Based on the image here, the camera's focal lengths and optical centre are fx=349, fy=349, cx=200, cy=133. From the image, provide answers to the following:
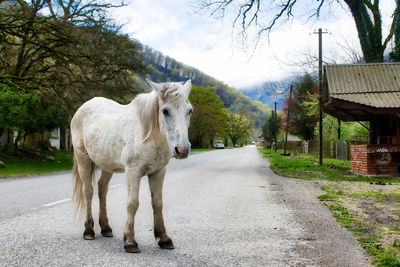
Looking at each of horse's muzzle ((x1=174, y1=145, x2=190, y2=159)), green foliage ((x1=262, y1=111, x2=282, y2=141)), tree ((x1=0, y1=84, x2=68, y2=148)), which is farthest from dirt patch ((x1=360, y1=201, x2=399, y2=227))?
green foliage ((x1=262, y1=111, x2=282, y2=141))

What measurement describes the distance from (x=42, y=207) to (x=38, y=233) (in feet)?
7.53

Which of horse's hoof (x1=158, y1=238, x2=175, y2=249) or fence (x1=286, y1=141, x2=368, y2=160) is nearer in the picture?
horse's hoof (x1=158, y1=238, x2=175, y2=249)

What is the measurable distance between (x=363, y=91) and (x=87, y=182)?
44.5 feet

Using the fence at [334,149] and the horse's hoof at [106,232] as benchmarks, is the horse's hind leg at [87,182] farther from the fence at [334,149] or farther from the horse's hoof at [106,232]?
the fence at [334,149]

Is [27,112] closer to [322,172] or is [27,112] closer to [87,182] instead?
→ [322,172]

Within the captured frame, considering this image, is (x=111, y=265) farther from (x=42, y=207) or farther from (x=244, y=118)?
(x=244, y=118)

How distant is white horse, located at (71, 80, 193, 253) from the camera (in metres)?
3.60

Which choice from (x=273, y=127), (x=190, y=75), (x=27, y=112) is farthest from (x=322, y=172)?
(x=190, y=75)

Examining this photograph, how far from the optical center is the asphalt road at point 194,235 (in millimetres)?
3586

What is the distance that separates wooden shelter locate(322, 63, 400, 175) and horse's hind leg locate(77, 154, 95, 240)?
460 inches

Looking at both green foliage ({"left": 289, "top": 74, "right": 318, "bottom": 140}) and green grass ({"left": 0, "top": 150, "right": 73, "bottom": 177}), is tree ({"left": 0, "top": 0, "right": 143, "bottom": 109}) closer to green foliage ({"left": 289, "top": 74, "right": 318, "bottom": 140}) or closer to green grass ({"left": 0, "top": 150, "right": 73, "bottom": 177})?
green grass ({"left": 0, "top": 150, "right": 73, "bottom": 177})

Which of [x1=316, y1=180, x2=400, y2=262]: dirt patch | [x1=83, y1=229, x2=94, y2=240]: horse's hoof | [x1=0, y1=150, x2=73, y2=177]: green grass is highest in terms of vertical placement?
[x1=83, y1=229, x2=94, y2=240]: horse's hoof

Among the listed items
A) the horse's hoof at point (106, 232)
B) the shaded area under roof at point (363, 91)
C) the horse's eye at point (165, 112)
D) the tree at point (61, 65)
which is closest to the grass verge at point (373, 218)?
the horse's eye at point (165, 112)

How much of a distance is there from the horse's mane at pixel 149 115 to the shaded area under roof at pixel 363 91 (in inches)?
461
